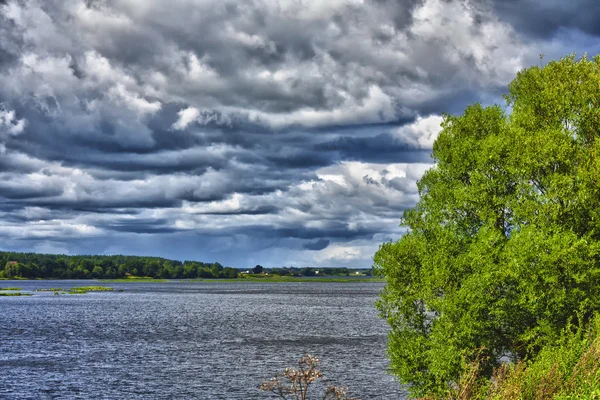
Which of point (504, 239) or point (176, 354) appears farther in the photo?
point (176, 354)

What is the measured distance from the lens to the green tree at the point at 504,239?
33.7 meters

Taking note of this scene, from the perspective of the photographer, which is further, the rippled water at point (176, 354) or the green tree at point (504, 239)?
the rippled water at point (176, 354)

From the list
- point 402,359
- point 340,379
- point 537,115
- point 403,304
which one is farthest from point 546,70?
point 340,379

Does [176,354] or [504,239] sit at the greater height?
[504,239]

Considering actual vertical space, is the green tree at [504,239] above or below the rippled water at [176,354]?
above

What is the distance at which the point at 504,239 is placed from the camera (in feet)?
122

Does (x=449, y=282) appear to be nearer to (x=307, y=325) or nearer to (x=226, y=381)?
(x=226, y=381)

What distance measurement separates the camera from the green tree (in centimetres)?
3366

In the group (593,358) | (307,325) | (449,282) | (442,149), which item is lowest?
(307,325)

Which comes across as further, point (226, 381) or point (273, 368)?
point (273, 368)

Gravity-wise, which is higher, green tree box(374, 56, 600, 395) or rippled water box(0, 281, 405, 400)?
green tree box(374, 56, 600, 395)

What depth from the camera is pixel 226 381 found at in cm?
6172

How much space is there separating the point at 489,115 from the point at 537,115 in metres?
4.41

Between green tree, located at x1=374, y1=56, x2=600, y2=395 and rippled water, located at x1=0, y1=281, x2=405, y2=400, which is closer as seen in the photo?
green tree, located at x1=374, y1=56, x2=600, y2=395
